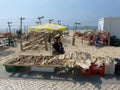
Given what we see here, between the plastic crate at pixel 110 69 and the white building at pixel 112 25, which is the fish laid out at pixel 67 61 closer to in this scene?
the plastic crate at pixel 110 69

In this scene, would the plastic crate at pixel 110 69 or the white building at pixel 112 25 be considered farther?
the white building at pixel 112 25

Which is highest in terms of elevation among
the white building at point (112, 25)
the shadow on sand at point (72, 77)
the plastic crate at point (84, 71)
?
the white building at point (112, 25)

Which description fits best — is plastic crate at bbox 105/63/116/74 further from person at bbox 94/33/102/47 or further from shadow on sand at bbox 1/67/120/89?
person at bbox 94/33/102/47

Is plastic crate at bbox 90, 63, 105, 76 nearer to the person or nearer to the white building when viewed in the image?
the person

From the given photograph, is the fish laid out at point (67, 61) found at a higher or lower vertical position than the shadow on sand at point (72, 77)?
higher

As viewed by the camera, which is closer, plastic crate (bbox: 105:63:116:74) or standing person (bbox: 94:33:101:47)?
plastic crate (bbox: 105:63:116:74)

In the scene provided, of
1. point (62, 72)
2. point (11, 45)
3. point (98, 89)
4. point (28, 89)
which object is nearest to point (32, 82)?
point (28, 89)

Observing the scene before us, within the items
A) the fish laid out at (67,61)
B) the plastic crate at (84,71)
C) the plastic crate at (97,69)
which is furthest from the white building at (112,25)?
the plastic crate at (84,71)

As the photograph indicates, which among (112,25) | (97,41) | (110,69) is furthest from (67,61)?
(112,25)

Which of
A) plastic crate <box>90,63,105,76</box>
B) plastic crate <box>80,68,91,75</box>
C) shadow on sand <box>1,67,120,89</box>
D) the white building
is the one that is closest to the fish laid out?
plastic crate <box>90,63,105,76</box>

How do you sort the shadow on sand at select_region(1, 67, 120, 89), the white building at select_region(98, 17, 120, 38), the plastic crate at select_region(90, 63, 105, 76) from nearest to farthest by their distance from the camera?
the shadow on sand at select_region(1, 67, 120, 89), the plastic crate at select_region(90, 63, 105, 76), the white building at select_region(98, 17, 120, 38)

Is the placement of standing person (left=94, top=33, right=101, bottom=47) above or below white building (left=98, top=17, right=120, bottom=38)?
below

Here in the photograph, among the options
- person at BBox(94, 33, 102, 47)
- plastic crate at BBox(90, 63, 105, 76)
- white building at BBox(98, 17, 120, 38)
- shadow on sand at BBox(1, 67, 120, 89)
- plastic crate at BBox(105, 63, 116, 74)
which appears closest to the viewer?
shadow on sand at BBox(1, 67, 120, 89)

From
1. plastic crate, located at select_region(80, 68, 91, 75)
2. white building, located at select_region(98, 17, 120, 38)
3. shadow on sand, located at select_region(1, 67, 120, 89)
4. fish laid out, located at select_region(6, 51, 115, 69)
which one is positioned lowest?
shadow on sand, located at select_region(1, 67, 120, 89)
